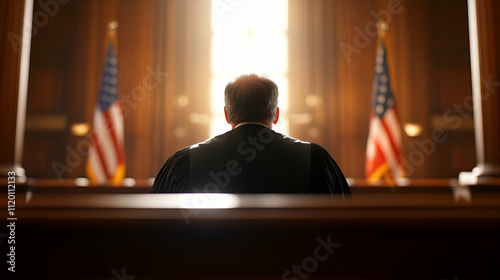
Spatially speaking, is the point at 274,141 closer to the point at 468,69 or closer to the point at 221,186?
the point at 221,186

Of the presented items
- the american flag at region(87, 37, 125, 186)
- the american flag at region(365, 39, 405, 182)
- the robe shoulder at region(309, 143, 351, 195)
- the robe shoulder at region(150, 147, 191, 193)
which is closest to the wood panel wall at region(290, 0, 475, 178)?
the american flag at region(365, 39, 405, 182)

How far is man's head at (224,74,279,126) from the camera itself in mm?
1900

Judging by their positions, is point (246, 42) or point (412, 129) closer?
point (412, 129)

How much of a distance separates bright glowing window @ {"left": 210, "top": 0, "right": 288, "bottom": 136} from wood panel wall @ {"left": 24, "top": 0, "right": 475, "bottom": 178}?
0.49 feet

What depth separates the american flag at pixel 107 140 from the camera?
4414 millimetres

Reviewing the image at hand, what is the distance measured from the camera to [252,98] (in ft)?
6.27

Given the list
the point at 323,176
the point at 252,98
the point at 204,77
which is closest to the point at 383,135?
the point at 204,77

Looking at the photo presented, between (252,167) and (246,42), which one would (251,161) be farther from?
(246,42)

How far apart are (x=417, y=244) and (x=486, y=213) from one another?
0.52 ft

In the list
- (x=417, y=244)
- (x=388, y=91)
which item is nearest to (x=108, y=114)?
(x=388, y=91)

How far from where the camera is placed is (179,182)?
1896 mm

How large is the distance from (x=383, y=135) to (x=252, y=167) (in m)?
3.12

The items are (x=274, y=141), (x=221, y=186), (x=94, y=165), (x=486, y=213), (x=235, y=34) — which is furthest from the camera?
(x=235, y=34)

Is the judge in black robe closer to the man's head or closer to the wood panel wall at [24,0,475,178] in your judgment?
the man's head
